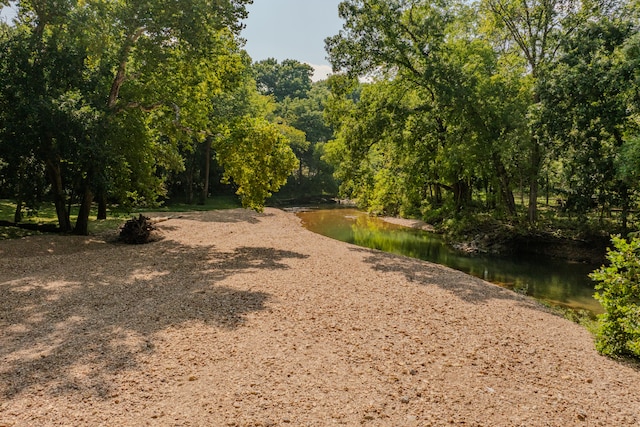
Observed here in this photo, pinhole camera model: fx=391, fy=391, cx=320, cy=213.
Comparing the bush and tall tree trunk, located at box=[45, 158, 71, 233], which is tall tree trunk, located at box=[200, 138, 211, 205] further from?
the bush

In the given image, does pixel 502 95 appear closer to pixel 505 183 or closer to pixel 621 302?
→ pixel 505 183

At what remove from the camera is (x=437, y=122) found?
26.5 m

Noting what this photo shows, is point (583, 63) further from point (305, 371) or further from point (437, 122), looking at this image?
point (305, 371)

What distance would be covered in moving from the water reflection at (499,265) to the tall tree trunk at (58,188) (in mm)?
14897

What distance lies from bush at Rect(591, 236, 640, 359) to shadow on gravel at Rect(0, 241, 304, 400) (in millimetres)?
7127

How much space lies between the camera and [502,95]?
23.2m

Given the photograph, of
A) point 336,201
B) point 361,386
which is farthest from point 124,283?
point 336,201

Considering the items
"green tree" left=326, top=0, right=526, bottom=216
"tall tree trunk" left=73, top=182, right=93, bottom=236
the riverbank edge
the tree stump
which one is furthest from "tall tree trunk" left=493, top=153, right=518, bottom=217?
"tall tree trunk" left=73, top=182, right=93, bottom=236

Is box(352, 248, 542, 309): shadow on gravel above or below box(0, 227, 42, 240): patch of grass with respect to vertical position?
below

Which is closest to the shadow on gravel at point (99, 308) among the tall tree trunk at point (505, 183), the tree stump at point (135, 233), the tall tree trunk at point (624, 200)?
the tree stump at point (135, 233)

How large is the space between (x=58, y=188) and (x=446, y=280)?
52.8 ft

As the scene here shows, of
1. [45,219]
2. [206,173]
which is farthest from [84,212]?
[206,173]

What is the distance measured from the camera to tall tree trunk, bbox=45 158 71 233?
1608 cm

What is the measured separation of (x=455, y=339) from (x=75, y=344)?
6.92 meters
